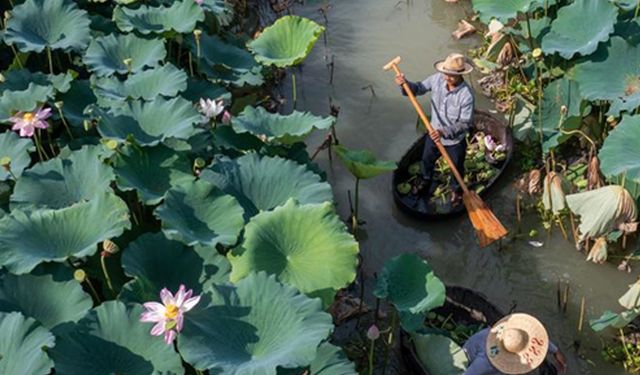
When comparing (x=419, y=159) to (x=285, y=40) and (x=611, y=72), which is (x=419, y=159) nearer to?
(x=285, y=40)

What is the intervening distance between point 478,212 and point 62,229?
290 centimetres

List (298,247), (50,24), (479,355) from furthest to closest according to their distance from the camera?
(50,24) < (479,355) < (298,247)

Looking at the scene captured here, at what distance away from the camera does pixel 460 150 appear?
5555 millimetres

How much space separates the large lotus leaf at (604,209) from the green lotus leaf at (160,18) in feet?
10.1

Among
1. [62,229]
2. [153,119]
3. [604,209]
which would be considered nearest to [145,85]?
[153,119]

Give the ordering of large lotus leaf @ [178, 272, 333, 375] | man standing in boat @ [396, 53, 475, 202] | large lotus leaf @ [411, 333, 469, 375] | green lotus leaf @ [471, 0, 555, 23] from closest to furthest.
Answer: large lotus leaf @ [178, 272, 333, 375], large lotus leaf @ [411, 333, 469, 375], man standing in boat @ [396, 53, 475, 202], green lotus leaf @ [471, 0, 555, 23]

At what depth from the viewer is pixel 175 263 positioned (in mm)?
3842

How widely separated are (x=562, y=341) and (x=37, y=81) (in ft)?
13.2

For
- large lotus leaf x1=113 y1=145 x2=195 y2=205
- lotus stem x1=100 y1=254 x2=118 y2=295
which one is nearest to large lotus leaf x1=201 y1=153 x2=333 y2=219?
large lotus leaf x1=113 y1=145 x2=195 y2=205

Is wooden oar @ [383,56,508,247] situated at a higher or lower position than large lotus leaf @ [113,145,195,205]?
lower

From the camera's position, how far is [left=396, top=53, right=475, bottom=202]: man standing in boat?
5.19m

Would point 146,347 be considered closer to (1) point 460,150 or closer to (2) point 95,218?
(2) point 95,218

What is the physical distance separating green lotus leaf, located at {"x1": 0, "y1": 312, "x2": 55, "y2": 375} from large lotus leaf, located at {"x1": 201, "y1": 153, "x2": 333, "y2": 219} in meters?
1.38

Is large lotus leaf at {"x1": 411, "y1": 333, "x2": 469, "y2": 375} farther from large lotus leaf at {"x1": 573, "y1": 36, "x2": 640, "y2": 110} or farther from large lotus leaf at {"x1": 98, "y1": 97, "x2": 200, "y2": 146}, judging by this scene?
large lotus leaf at {"x1": 573, "y1": 36, "x2": 640, "y2": 110}
